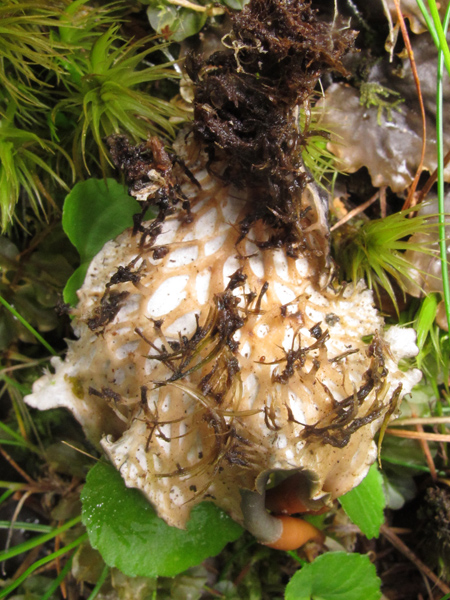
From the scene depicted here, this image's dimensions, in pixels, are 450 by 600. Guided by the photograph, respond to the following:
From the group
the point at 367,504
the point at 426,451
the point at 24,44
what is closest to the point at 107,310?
the point at 24,44

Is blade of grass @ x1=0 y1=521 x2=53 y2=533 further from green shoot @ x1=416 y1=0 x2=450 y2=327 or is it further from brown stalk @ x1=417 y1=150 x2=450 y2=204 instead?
brown stalk @ x1=417 y1=150 x2=450 y2=204

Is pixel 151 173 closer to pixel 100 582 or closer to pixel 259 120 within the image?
pixel 259 120

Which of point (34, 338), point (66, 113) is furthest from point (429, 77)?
point (34, 338)

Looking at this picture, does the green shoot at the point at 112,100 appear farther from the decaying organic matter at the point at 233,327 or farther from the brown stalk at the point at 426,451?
the brown stalk at the point at 426,451

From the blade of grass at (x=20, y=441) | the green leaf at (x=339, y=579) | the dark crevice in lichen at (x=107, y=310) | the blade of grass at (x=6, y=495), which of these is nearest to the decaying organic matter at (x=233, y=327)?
the dark crevice in lichen at (x=107, y=310)

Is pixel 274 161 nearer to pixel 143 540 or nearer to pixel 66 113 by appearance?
pixel 66 113

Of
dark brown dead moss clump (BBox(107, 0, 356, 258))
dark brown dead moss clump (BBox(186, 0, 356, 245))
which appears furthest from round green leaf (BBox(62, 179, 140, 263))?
dark brown dead moss clump (BBox(186, 0, 356, 245))
